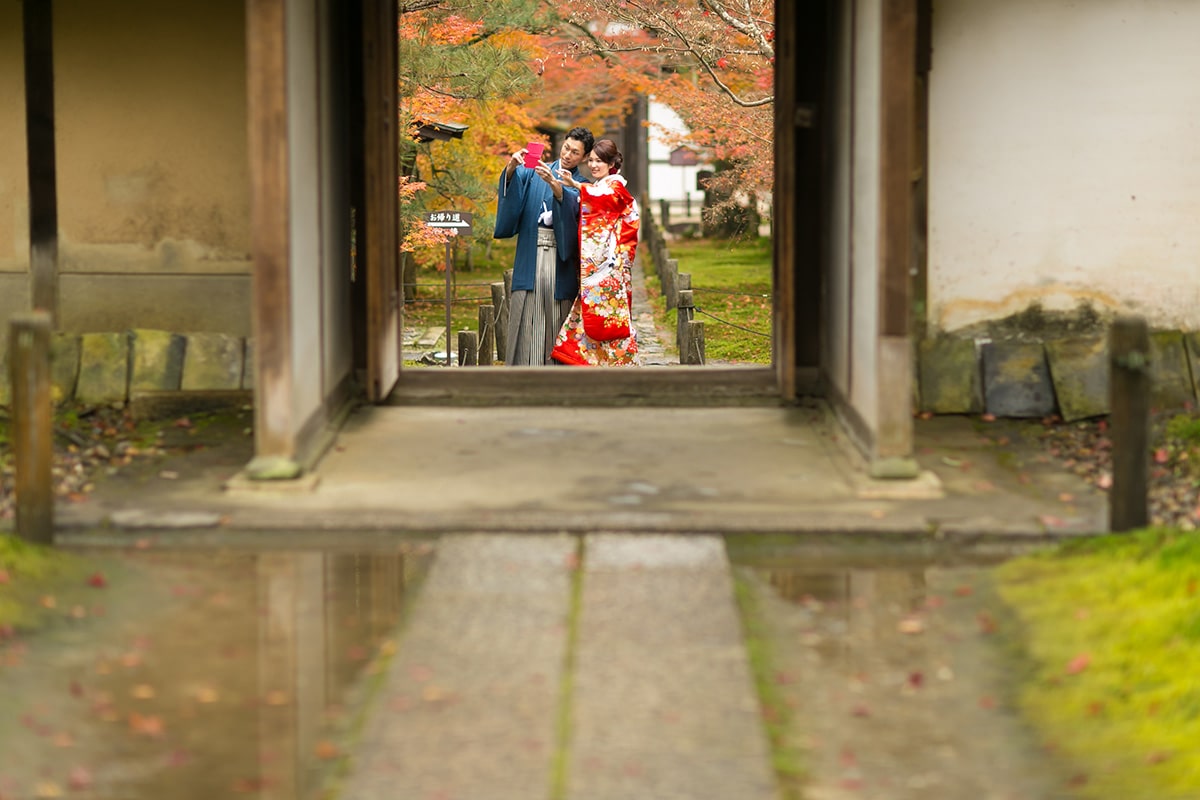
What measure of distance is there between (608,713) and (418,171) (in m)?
15.9

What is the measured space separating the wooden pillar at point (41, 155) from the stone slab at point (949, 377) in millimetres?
4690

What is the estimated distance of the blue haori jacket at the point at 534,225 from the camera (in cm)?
1170

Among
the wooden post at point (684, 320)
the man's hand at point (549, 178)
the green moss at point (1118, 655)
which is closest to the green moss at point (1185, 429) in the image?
the green moss at point (1118, 655)

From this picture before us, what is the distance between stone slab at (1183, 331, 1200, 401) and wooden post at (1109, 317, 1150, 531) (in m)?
2.87

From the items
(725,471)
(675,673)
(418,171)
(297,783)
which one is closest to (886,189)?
(725,471)

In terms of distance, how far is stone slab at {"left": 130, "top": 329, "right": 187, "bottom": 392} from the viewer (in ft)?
30.5

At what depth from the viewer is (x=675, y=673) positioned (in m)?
5.29

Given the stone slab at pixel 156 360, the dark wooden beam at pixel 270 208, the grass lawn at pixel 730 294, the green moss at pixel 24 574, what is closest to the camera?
the green moss at pixel 24 574

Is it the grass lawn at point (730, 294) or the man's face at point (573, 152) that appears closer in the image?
the man's face at point (573, 152)

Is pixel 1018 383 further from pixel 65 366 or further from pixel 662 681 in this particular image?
pixel 65 366

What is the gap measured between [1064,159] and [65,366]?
5.43 meters

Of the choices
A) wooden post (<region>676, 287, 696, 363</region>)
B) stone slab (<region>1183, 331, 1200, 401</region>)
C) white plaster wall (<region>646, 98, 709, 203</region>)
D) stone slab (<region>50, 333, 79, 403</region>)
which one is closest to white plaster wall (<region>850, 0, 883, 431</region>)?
stone slab (<region>1183, 331, 1200, 401</region>)

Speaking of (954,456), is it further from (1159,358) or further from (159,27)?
(159,27)

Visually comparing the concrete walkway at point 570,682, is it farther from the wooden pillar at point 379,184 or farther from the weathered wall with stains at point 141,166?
the weathered wall with stains at point 141,166
